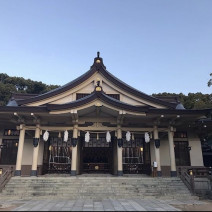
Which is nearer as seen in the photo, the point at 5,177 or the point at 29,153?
the point at 5,177

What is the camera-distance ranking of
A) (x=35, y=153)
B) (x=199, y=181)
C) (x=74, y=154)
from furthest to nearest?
(x=35, y=153) < (x=74, y=154) < (x=199, y=181)

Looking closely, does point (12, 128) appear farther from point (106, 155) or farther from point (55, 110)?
point (106, 155)

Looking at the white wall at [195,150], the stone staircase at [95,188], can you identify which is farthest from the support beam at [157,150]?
the white wall at [195,150]

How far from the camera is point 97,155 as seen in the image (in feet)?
60.0

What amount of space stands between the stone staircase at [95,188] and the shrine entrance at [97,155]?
4.96m

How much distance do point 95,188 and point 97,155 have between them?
20.3 ft

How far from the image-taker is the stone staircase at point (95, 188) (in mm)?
11398

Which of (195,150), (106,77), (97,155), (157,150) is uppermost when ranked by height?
(106,77)

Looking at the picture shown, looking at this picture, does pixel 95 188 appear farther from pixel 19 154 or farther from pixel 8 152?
pixel 8 152

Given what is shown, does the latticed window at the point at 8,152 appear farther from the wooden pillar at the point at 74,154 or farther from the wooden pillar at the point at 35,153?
the wooden pillar at the point at 74,154

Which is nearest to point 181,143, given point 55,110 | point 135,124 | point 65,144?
point 135,124

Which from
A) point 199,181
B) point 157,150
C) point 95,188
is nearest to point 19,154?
point 95,188

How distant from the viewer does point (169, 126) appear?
1595cm

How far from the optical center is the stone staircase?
11.4 m
